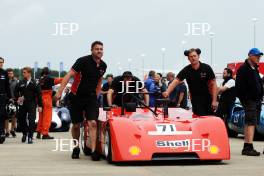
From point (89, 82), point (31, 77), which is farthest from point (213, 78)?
point (31, 77)

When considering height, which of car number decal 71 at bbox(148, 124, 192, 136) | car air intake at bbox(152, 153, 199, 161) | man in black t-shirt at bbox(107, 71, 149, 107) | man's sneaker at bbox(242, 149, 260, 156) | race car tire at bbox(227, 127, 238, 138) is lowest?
race car tire at bbox(227, 127, 238, 138)

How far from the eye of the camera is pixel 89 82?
13.1 metres

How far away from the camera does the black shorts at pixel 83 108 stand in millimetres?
12969

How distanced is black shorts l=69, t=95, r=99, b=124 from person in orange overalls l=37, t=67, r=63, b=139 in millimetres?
7041

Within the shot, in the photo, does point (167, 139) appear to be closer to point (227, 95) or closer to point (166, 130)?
point (166, 130)

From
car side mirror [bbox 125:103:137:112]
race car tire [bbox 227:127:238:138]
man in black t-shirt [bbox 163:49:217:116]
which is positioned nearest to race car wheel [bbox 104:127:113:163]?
car side mirror [bbox 125:103:137:112]

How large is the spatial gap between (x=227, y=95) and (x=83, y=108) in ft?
23.9

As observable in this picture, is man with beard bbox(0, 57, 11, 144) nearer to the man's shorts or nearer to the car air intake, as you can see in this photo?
the man's shorts

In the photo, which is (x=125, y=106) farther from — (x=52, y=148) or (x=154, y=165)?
(x=52, y=148)

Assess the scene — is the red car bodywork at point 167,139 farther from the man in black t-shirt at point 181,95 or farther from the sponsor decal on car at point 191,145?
the man in black t-shirt at point 181,95

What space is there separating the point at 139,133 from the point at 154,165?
0.50 meters

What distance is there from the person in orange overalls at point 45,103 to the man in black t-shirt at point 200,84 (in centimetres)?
729

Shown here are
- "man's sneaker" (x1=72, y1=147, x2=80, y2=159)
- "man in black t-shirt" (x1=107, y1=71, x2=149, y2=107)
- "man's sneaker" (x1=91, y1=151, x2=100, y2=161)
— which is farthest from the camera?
"man in black t-shirt" (x1=107, y1=71, x2=149, y2=107)

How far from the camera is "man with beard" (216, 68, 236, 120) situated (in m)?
19.8
